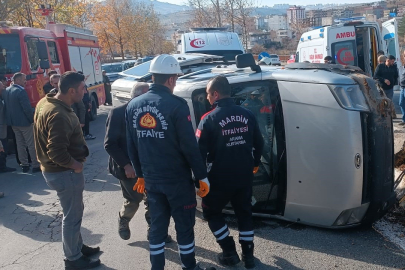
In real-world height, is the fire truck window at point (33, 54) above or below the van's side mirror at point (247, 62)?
above

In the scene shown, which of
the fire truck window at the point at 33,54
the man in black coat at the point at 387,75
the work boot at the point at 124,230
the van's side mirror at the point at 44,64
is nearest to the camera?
the work boot at the point at 124,230

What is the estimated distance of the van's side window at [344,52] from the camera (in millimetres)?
12109

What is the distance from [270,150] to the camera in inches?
168

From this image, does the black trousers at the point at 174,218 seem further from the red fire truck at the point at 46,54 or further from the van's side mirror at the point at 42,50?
the van's side mirror at the point at 42,50

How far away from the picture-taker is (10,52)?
967 cm

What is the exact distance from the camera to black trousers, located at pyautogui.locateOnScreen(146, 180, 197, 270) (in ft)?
10.9

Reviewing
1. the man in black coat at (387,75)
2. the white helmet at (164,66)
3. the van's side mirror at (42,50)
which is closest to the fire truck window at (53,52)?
the van's side mirror at (42,50)

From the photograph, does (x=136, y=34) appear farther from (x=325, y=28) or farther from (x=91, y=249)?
(x=91, y=249)

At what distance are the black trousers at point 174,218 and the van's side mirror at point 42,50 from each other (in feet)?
27.3

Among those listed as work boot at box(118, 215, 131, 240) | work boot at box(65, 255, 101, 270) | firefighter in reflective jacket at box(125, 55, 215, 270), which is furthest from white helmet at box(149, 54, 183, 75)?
work boot at box(65, 255, 101, 270)

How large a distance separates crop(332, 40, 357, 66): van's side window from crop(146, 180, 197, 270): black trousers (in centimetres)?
1002

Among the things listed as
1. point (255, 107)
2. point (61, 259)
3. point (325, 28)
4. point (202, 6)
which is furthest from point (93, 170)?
point (202, 6)

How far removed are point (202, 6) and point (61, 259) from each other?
33338 mm

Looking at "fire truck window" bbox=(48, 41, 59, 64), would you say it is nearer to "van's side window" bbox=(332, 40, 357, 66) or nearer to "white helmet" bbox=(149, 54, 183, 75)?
"van's side window" bbox=(332, 40, 357, 66)
